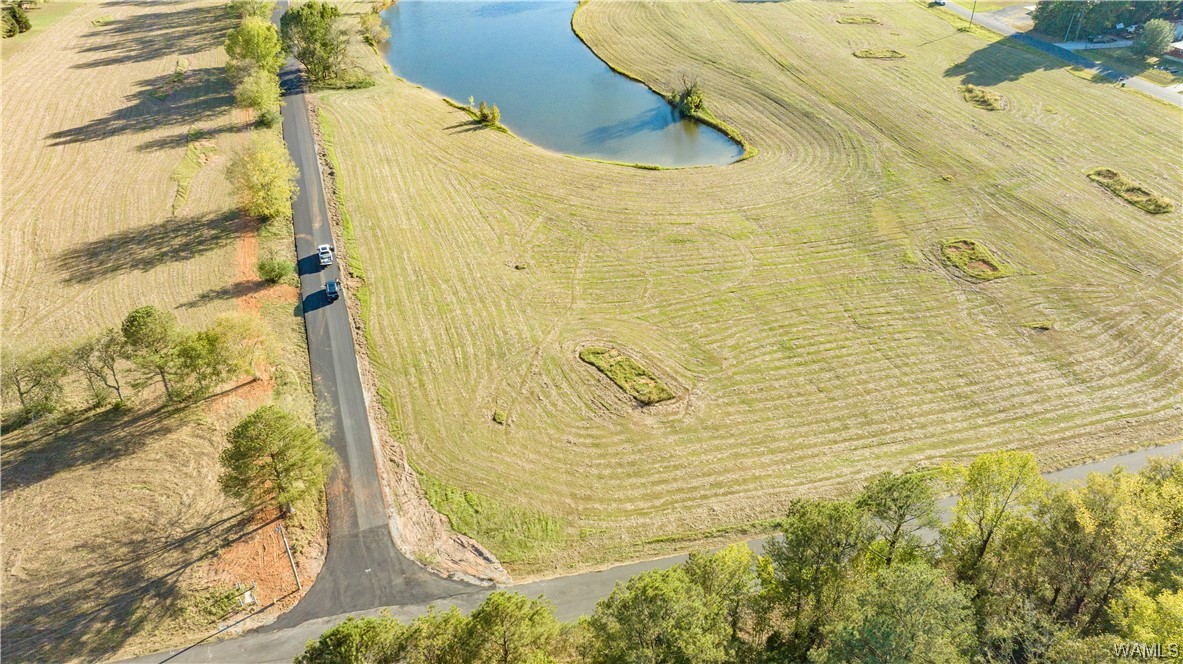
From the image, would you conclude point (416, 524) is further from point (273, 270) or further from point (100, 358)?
point (273, 270)

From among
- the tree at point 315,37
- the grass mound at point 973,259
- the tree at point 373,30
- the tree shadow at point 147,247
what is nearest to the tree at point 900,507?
the grass mound at point 973,259

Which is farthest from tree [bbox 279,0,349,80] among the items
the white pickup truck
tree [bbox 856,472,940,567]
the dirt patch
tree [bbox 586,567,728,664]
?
tree [bbox 856,472,940,567]

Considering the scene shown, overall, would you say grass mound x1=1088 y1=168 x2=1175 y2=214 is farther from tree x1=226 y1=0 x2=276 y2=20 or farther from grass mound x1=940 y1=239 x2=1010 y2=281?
tree x1=226 y1=0 x2=276 y2=20

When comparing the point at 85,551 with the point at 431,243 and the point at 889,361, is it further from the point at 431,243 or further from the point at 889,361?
the point at 889,361

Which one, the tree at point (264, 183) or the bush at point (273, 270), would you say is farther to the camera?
the tree at point (264, 183)

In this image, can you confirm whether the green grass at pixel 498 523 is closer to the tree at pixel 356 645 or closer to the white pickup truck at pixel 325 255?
the tree at pixel 356 645

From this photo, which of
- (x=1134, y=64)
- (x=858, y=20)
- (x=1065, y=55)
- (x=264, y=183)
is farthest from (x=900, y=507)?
(x=858, y=20)

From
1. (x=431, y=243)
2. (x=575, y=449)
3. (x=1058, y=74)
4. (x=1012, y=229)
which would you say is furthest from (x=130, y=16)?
(x=1058, y=74)
